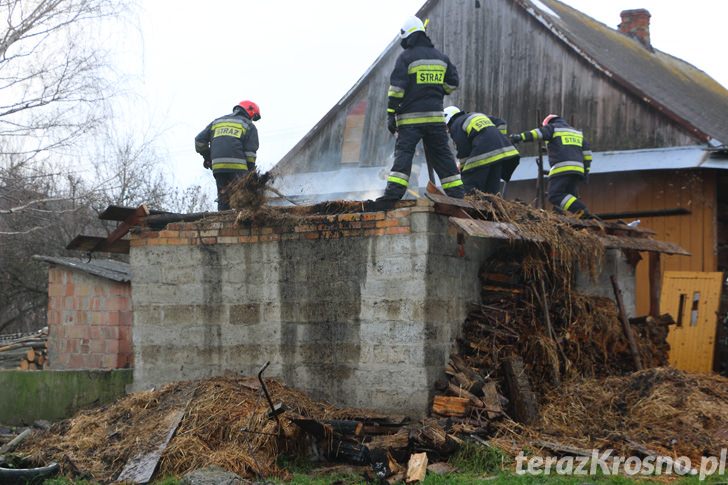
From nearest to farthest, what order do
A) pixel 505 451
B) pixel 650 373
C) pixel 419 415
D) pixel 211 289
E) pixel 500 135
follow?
pixel 505 451, pixel 419 415, pixel 650 373, pixel 211 289, pixel 500 135

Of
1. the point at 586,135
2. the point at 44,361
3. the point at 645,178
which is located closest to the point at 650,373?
the point at 645,178

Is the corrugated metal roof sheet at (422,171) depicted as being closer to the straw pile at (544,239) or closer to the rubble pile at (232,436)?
the straw pile at (544,239)

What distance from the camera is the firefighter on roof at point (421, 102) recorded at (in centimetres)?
923

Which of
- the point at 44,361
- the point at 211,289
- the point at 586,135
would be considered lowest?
the point at 44,361

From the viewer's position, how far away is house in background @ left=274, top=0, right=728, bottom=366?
14.0m

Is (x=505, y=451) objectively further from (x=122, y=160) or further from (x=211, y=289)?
(x=122, y=160)

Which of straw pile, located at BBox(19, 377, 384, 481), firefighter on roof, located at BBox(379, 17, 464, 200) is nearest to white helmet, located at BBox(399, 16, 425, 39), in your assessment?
firefighter on roof, located at BBox(379, 17, 464, 200)

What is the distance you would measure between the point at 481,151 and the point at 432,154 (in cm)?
144

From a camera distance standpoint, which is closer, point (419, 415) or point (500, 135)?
point (419, 415)

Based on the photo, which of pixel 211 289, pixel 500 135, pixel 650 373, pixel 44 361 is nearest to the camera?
pixel 650 373

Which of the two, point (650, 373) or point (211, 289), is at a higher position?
point (211, 289)

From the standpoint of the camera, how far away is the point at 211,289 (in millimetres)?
9188

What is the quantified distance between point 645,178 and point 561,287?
19.3 feet

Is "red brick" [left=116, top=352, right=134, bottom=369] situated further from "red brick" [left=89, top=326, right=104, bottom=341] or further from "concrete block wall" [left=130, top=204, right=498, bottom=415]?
"concrete block wall" [left=130, top=204, right=498, bottom=415]
